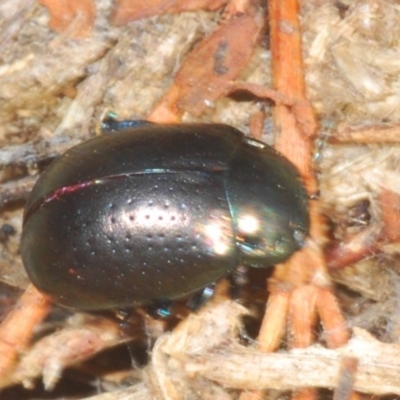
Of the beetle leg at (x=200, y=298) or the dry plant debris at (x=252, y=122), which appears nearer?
the dry plant debris at (x=252, y=122)

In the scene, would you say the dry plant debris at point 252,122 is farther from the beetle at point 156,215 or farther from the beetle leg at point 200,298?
the beetle at point 156,215

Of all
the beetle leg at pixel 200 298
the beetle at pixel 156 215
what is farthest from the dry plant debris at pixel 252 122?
the beetle at pixel 156 215

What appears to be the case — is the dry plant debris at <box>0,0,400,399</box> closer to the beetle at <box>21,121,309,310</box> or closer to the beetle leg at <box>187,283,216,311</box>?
the beetle leg at <box>187,283,216,311</box>

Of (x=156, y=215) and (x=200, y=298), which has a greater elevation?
(x=156, y=215)

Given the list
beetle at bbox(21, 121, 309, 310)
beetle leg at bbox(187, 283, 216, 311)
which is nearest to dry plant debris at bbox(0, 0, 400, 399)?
beetle leg at bbox(187, 283, 216, 311)

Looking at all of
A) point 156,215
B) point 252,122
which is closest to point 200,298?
point 156,215

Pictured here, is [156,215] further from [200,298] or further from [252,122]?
[252,122]

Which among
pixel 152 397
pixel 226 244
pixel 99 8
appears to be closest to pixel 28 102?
pixel 99 8
